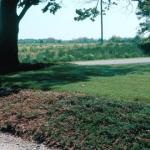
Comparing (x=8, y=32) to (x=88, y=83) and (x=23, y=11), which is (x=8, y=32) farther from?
(x=88, y=83)

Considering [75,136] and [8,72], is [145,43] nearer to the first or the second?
[8,72]

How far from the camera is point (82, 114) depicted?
10133 mm

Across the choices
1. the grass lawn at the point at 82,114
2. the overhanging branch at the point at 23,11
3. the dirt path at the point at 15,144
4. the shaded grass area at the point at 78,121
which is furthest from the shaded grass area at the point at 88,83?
the overhanging branch at the point at 23,11

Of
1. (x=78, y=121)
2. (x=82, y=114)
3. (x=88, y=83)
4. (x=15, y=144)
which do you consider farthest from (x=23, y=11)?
(x=15, y=144)

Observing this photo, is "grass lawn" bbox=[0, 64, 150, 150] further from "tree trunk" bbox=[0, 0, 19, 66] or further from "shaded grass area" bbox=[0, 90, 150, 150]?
"tree trunk" bbox=[0, 0, 19, 66]

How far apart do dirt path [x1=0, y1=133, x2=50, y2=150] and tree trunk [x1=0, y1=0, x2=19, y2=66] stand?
13067mm

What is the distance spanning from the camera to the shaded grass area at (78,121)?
8641 millimetres

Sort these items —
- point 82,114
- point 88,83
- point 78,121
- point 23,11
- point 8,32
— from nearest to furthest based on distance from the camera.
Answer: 1. point 78,121
2. point 82,114
3. point 88,83
4. point 8,32
5. point 23,11

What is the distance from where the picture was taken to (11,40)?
2327cm

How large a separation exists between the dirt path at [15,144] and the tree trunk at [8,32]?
42.9ft

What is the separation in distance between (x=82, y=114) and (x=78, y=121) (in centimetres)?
40

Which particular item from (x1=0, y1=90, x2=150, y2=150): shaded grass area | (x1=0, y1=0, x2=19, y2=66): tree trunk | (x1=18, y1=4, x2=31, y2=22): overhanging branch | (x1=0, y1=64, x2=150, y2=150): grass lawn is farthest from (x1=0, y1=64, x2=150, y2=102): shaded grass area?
(x1=18, y1=4, x2=31, y2=22): overhanging branch

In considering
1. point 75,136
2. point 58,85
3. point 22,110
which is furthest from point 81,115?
point 58,85

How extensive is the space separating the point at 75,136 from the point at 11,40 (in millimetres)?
14861
